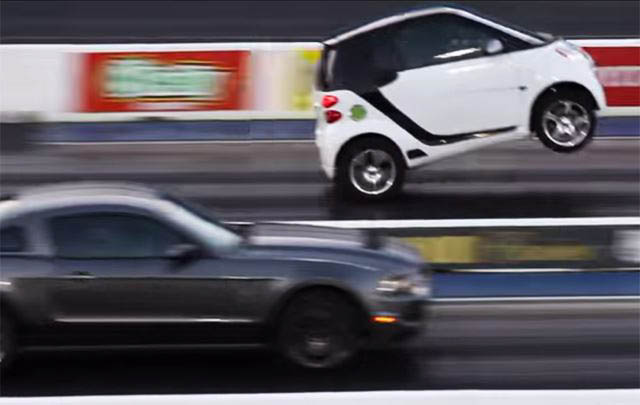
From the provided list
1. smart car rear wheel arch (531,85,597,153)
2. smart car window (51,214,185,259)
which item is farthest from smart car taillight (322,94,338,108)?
smart car window (51,214,185,259)

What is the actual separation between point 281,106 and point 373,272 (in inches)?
351

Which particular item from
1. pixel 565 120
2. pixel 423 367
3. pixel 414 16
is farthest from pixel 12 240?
pixel 565 120

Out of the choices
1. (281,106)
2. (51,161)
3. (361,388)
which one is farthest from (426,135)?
(361,388)

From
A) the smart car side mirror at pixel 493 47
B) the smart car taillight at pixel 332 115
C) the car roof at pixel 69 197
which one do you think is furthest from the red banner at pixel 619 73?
the car roof at pixel 69 197

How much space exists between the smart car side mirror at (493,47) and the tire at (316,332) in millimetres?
6222

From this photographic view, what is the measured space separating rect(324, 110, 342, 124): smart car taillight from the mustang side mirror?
18.9 feet

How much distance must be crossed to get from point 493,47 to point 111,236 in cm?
668

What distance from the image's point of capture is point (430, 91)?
49.7ft

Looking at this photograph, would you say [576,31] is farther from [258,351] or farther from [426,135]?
[258,351]

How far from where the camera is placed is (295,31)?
27.0 metres

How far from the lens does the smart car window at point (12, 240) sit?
9461 mm

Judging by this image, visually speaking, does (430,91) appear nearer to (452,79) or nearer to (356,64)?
(452,79)

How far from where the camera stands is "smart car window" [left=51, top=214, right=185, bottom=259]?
31.2 feet

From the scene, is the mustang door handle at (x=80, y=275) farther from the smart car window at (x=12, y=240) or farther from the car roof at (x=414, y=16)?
the car roof at (x=414, y=16)
